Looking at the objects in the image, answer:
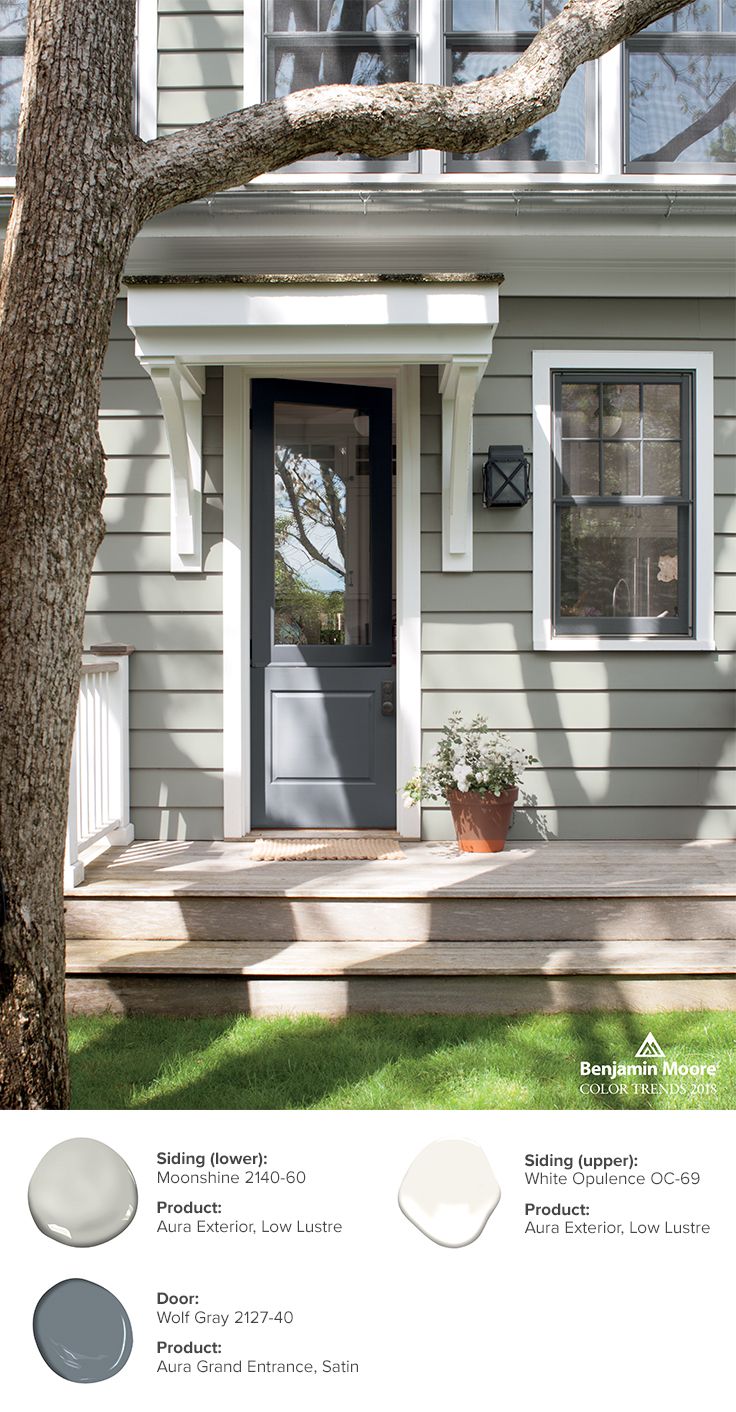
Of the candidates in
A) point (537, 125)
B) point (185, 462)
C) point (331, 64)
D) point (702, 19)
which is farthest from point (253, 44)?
point (702, 19)

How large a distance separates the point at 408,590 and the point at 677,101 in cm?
189

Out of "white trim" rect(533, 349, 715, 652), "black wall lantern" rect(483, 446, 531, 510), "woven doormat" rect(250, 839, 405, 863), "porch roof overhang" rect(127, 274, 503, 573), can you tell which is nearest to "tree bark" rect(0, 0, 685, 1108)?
"porch roof overhang" rect(127, 274, 503, 573)

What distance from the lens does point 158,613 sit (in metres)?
3.26

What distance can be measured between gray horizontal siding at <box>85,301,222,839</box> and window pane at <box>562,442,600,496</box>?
1259 mm

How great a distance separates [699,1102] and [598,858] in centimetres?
183

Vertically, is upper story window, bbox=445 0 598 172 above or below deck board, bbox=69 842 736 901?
above

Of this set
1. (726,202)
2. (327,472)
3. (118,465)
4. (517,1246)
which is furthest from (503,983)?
(726,202)

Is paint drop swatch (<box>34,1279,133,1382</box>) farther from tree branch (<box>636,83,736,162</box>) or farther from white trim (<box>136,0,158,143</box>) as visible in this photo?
tree branch (<box>636,83,736,162</box>)

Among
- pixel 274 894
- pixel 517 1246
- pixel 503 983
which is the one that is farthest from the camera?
pixel 274 894

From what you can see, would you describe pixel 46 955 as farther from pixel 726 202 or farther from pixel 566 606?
pixel 726 202

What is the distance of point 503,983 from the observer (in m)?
2.18

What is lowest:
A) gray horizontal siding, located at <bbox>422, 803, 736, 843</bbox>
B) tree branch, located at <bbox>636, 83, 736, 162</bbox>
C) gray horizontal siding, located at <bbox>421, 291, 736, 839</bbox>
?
gray horizontal siding, located at <bbox>422, 803, 736, 843</bbox>

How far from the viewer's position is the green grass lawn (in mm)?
1530

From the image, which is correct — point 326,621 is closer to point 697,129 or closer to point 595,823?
point 595,823
